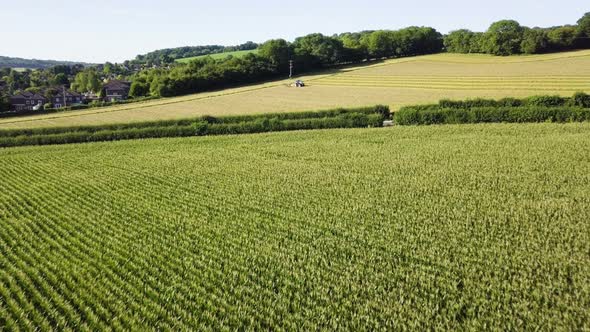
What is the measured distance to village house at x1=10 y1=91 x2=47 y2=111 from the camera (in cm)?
10919

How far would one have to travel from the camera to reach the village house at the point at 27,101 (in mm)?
109188

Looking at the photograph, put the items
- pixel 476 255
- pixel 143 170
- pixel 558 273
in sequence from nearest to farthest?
pixel 558 273 → pixel 476 255 → pixel 143 170

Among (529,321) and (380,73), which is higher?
(380,73)

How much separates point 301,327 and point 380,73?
77515mm

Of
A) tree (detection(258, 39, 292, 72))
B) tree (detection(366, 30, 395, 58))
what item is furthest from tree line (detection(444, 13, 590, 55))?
tree (detection(258, 39, 292, 72))

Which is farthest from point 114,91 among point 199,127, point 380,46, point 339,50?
point 199,127

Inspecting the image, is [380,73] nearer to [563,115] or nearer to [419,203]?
[563,115]

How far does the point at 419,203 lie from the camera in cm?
1975

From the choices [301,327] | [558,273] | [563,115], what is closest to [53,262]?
[301,327]

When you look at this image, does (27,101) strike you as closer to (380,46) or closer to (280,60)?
(280,60)

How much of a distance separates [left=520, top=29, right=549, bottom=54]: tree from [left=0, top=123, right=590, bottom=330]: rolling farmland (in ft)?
194

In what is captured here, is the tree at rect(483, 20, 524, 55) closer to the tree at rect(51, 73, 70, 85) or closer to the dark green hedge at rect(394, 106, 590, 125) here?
the dark green hedge at rect(394, 106, 590, 125)

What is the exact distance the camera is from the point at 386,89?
224 feet

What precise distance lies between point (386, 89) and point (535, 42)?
33459 mm
